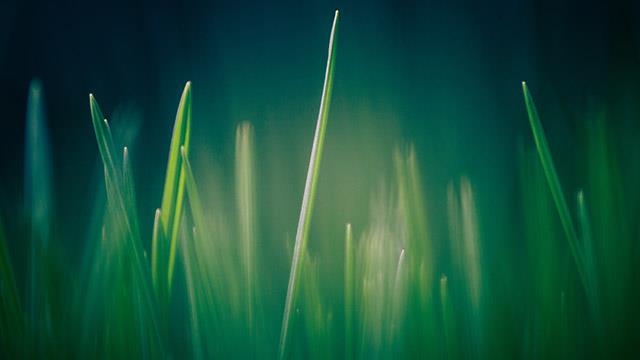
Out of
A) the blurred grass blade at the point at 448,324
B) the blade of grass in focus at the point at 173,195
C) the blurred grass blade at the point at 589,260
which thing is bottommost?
the blurred grass blade at the point at 448,324

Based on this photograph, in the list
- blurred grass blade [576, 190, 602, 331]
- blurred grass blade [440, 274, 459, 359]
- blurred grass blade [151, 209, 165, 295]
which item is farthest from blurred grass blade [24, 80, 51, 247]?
blurred grass blade [576, 190, 602, 331]

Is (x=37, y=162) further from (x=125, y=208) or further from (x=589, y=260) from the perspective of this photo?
(x=589, y=260)

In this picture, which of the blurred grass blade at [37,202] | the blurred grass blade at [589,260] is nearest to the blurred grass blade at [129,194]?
the blurred grass blade at [37,202]

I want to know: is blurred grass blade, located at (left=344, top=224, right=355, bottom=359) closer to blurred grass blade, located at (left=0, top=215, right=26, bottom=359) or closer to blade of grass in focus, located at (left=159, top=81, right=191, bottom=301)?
blade of grass in focus, located at (left=159, top=81, right=191, bottom=301)

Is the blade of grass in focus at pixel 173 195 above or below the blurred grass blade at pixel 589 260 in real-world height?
above

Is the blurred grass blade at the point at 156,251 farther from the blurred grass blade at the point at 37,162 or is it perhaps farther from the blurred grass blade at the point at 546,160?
the blurred grass blade at the point at 546,160

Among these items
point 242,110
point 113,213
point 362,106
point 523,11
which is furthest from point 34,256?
point 523,11

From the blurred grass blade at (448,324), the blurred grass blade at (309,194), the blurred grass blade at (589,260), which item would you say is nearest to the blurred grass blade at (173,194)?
the blurred grass blade at (309,194)

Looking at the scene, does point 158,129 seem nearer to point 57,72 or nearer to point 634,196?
point 57,72
